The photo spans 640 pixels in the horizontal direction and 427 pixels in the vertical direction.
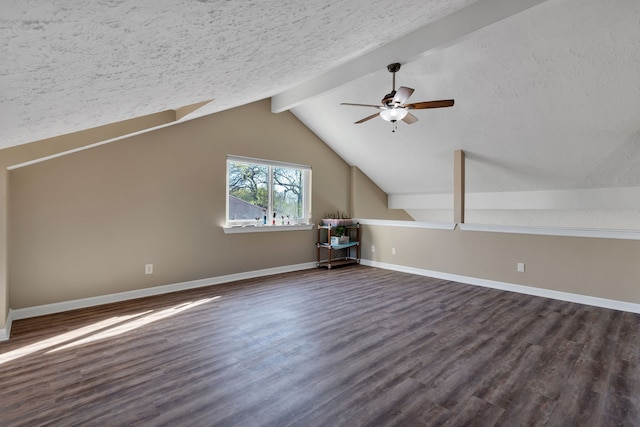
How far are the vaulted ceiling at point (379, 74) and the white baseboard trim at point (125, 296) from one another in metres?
1.92

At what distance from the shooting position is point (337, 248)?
19.4 feet

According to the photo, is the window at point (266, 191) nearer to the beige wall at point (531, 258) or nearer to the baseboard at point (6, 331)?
the beige wall at point (531, 258)

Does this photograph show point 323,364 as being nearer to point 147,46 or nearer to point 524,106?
point 147,46

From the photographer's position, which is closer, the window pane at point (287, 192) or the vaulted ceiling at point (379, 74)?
the vaulted ceiling at point (379, 74)

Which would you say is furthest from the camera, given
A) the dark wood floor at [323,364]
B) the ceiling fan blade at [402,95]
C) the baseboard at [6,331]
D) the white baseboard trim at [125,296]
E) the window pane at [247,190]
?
the window pane at [247,190]

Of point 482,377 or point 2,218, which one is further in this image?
point 2,218

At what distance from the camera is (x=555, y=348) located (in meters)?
2.63

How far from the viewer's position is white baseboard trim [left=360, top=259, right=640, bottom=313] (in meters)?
3.61

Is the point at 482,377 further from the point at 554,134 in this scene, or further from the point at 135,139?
the point at 135,139

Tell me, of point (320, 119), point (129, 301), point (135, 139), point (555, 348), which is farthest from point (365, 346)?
point (320, 119)

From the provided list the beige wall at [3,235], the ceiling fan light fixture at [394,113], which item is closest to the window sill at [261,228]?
the beige wall at [3,235]

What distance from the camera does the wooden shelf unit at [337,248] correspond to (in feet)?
19.2

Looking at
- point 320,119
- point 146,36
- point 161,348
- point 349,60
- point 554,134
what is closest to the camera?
point 146,36

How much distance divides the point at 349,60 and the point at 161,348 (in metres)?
3.69
